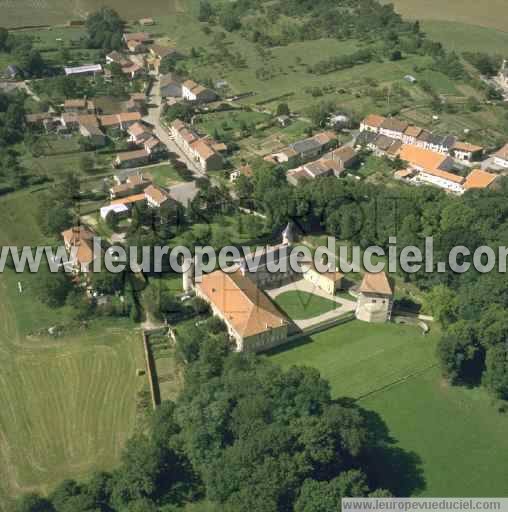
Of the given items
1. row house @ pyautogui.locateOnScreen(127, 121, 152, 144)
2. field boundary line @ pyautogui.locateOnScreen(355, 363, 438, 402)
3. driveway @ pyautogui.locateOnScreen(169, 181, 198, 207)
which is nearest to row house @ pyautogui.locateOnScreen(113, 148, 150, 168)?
row house @ pyautogui.locateOnScreen(127, 121, 152, 144)

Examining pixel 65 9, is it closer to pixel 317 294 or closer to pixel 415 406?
pixel 317 294

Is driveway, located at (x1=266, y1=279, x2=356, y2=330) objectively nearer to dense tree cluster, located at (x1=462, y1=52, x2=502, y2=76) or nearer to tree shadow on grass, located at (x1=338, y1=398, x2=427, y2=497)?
tree shadow on grass, located at (x1=338, y1=398, x2=427, y2=497)

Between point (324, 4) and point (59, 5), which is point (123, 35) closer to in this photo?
point (59, 5)

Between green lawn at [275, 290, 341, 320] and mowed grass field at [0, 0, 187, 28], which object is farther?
mowed grass field at [0, 0, 187, 28]

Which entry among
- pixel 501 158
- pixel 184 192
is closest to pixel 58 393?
pixel 184 192

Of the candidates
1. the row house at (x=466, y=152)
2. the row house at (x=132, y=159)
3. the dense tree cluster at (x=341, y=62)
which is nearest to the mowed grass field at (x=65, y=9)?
the dense tree cluster at (x=341, y=62)

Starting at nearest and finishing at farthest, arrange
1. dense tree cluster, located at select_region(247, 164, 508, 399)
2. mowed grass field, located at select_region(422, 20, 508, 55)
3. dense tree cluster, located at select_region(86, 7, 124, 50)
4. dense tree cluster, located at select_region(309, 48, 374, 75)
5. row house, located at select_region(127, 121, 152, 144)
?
dense tree cluster, located at select_region(247, 164, 508, 399) → row house, located at select_region(127, 121, 152, 144) → dense tree cluster, located at select_region(309, 48, 374, 75) → dense tree cluster, located at select_region(86, 7, 124, 50) → mowed grass field, located at select_region(422, 20, 508, 55)
